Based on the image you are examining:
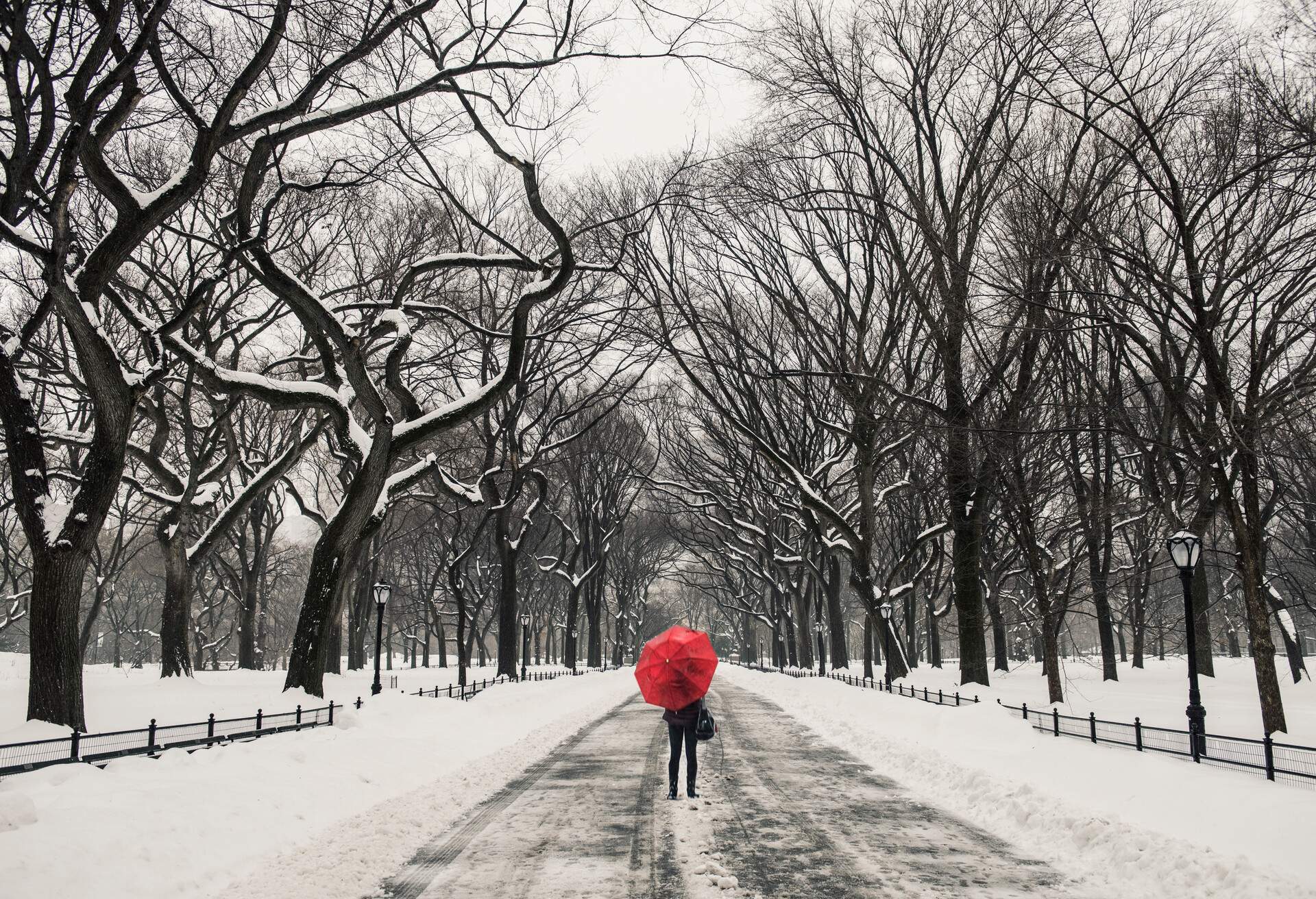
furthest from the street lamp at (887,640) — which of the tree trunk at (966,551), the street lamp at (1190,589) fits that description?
the street lamp at (1190,589)

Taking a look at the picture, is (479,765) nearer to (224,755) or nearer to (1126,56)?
(224,755)

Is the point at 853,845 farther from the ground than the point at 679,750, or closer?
closer

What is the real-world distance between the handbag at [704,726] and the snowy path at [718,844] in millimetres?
709

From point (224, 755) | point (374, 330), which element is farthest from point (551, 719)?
point (224, 755)

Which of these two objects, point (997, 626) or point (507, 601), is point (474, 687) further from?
point (997, 626)

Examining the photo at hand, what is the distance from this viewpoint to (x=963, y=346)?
2622 centimetres

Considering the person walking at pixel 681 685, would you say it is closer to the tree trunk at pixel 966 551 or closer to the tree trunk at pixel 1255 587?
the tree trunk at pixel 1255 587

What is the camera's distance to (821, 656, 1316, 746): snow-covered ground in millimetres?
18453

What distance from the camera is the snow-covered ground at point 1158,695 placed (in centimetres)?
1845

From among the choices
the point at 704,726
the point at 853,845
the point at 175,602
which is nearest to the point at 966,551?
the point at 704,726

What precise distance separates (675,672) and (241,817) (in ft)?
14.6

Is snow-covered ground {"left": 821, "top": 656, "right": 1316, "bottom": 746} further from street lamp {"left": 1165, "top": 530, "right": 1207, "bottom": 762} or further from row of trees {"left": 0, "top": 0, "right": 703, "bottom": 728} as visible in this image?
row of trees {"left": 0, "top": 0, "right": 703, "bottom": 728}

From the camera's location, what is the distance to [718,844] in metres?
7.75

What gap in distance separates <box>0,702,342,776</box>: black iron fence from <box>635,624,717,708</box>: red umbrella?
19.3 ft
